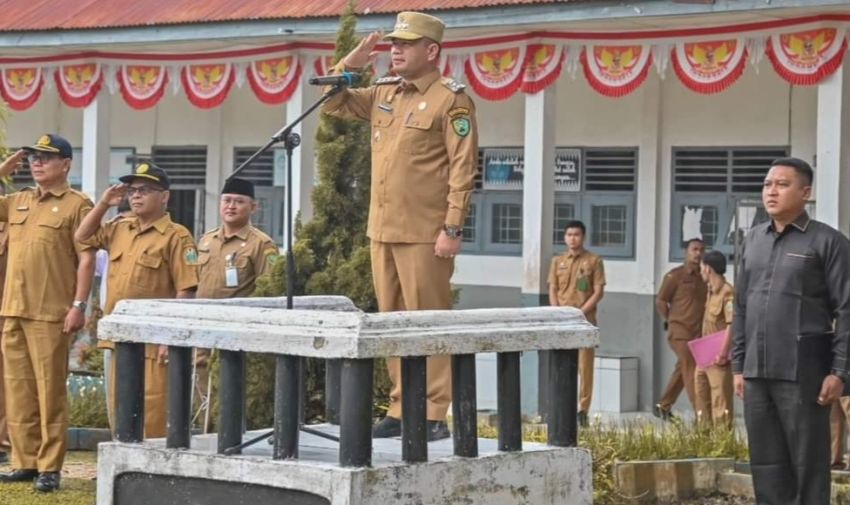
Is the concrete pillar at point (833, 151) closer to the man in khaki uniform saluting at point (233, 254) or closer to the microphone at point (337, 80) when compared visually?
the man in khaki uniform saluting at point (233, 254)

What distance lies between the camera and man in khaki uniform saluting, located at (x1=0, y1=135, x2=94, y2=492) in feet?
32.3

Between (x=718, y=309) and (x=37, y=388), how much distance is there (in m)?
6.29

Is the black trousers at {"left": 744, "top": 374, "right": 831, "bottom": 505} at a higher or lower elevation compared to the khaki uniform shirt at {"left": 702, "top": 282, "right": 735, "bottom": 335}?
lower

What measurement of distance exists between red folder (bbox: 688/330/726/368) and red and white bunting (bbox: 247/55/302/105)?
5186 millimetres

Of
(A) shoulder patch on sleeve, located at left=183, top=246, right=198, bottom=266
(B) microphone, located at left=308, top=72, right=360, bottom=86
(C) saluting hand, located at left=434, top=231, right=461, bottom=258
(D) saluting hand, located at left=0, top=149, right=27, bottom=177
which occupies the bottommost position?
(A) shoulder patch on sleeve, located at left=183, top=246, right=198, bottom=266

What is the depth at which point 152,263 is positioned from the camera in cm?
958

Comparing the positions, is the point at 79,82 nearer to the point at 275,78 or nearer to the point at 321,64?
the point at 275,78

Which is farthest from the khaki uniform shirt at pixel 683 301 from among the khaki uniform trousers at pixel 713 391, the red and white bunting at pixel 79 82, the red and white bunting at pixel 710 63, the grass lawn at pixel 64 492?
the red and white bunting at pixel 79 82

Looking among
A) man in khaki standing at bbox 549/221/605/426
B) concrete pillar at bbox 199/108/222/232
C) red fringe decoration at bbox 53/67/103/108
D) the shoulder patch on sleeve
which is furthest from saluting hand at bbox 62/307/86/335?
concrete pillar at bbox 199/108/222/232

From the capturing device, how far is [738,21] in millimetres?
13859

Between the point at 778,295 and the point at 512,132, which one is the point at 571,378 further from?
the point at 512,132

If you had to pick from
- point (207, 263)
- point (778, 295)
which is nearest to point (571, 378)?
point (778, 295)

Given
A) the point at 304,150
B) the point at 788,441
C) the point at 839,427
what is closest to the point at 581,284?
the point at 304,150

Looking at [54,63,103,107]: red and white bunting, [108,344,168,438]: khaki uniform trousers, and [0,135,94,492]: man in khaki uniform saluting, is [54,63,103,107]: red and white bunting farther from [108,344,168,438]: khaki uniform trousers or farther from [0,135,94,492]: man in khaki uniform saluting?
[108,344,168,438]: khaki uniform trousers
